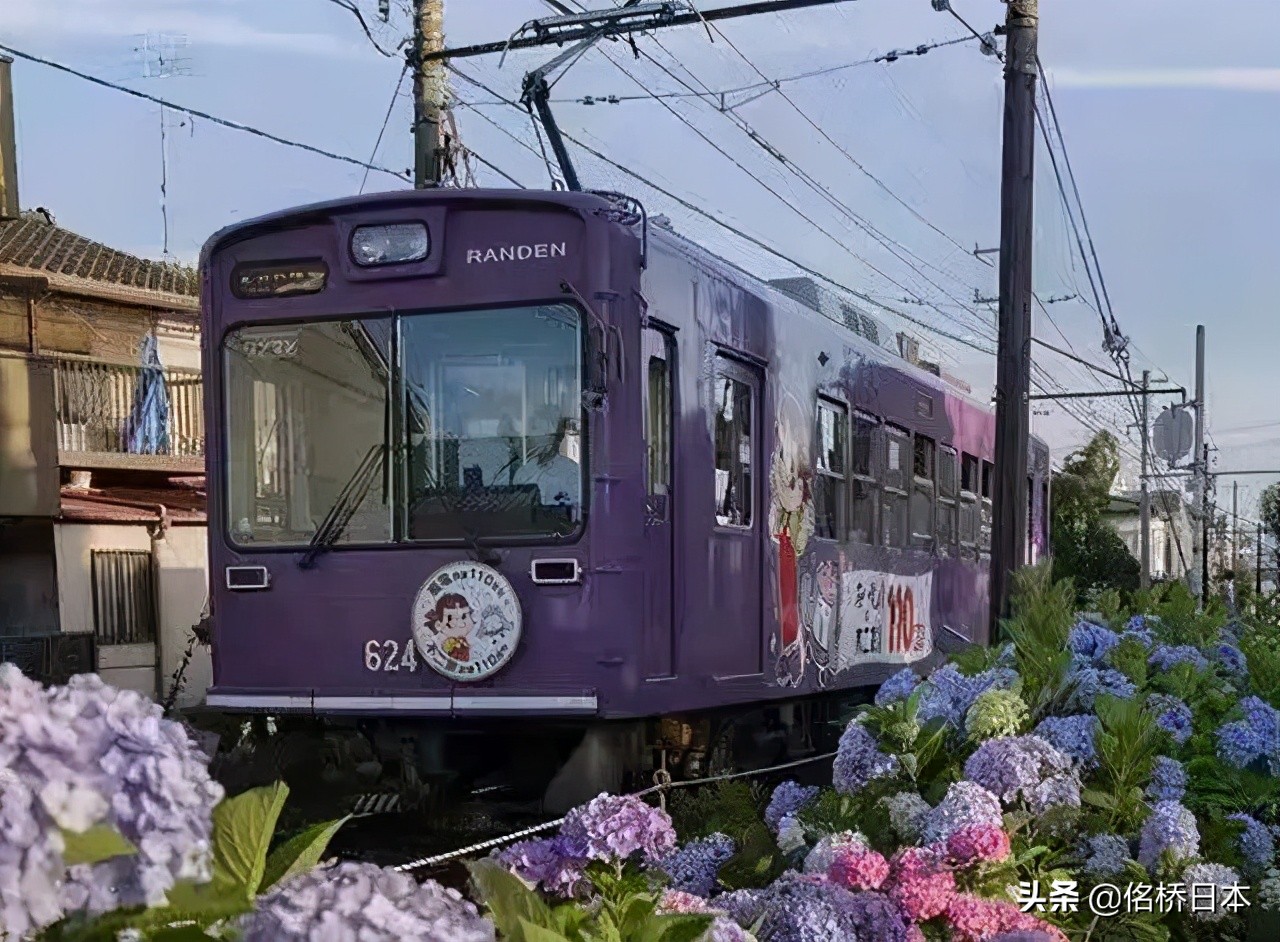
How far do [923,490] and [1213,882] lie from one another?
8.10 meters

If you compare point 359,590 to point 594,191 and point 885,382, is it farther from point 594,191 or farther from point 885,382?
point 885,382

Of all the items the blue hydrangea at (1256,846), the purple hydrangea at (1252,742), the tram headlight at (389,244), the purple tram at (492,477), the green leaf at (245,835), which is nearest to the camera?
the green leaf at (245,835)

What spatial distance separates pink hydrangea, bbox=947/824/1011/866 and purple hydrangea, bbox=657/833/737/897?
26.8 inches

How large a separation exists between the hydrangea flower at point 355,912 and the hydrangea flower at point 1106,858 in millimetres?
2806

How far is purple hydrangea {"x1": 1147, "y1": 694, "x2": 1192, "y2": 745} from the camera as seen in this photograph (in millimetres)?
4551

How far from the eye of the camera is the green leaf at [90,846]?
125 cm

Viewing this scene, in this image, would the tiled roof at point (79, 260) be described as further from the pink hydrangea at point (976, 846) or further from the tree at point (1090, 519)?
the tree at point (1090, 519)

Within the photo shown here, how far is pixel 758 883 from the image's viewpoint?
3.62 m

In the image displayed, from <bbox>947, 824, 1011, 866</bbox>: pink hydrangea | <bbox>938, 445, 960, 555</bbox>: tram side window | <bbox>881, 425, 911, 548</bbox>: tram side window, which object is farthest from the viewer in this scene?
<bbox>938, 445, 960, 555</bbox>: tram side window

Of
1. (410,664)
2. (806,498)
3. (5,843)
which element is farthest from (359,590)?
(5,843)

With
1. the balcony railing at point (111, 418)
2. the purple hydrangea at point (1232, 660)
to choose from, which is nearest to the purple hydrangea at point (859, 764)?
the purple hydrangea at point (1232, 660)

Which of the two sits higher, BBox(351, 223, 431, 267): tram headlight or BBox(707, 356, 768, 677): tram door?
BBox(351, 223, 431, 267): tram headlight

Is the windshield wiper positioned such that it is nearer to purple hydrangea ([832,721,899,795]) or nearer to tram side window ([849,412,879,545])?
purple hydrangea ([832,721,899,795])

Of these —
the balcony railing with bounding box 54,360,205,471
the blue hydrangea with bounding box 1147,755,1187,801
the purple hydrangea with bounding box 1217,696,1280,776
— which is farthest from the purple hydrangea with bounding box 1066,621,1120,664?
the balcony railing with bounding box 54,360,205,471
